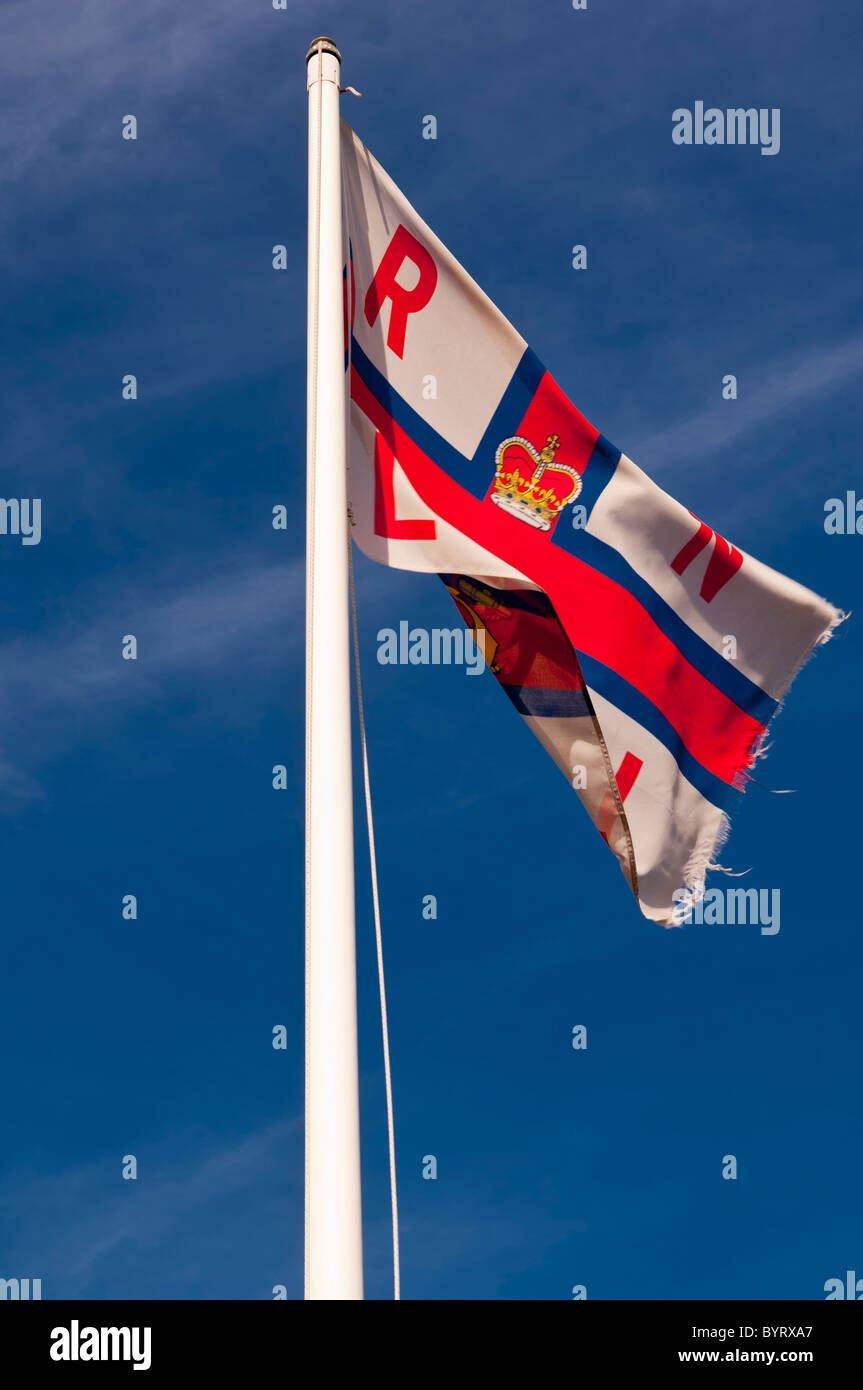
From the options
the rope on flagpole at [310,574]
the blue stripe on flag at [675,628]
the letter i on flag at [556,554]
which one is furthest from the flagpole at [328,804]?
the blue stripe on flag at [675,628]

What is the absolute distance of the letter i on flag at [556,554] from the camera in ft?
38.2

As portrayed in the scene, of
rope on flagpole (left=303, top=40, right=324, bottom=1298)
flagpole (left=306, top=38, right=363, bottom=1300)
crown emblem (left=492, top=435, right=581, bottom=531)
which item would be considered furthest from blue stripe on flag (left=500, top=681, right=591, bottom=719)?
rope on flagpole (left=303, top=40, right=324, bottom=1298)

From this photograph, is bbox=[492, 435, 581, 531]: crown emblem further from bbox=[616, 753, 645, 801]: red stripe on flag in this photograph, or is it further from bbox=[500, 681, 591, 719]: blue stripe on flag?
bbox=[616, 753, 645, 801]: red stripe on flag

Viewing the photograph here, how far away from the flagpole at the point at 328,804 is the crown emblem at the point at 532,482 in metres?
2.49

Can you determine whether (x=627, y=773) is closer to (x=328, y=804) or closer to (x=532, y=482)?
(x=532, y=482)

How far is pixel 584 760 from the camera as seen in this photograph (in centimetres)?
1213

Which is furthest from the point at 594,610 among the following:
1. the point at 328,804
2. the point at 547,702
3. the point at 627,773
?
the point at 328,804

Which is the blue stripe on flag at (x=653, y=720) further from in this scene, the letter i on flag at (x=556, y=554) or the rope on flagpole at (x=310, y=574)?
the rope on flagpole at (x=310, y=574)

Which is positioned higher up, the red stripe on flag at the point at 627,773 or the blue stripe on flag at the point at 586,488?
the blue stripe on flag at the point at 586,488

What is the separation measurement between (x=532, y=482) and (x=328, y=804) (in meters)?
4.71

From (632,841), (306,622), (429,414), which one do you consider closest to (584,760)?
(632,841)
